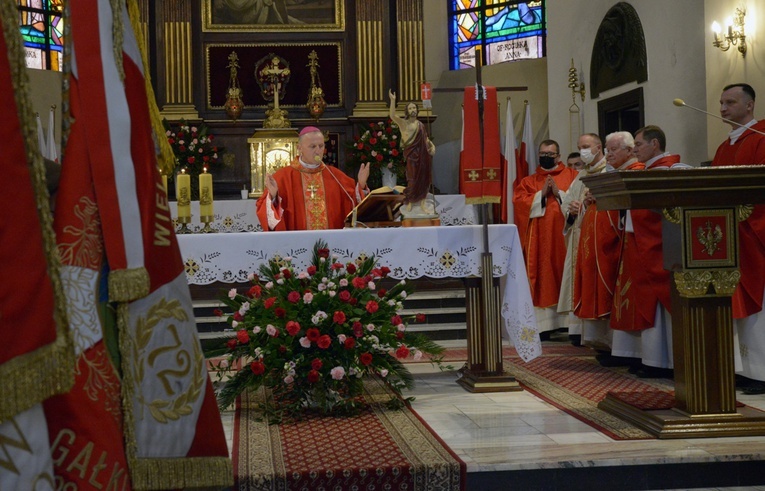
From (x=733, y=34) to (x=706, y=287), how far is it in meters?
4.00

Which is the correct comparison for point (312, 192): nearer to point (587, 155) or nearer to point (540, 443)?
point (587, 155)

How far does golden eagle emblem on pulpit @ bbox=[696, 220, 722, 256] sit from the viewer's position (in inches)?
165

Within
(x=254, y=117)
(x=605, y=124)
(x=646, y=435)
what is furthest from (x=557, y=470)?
(x=254, y=117)

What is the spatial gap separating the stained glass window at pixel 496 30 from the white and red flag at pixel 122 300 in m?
11.7

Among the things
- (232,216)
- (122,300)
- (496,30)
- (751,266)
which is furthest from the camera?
(496,30)

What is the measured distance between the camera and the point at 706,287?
415cm

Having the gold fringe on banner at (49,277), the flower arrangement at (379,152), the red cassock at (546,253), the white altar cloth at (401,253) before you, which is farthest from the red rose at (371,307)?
the flower arrangement at (379,152)

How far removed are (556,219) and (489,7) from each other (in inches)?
280

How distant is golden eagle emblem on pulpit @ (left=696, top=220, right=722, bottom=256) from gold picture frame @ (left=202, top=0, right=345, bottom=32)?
9.97m

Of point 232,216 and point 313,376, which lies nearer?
point 313,376

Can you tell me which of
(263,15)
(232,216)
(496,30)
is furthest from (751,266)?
(263,15)

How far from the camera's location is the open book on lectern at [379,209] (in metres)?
6.15

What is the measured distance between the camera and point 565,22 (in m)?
11.8

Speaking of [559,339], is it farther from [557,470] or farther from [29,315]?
[29,315]
